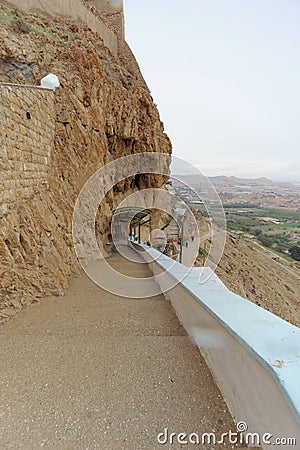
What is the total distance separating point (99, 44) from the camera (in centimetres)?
1011

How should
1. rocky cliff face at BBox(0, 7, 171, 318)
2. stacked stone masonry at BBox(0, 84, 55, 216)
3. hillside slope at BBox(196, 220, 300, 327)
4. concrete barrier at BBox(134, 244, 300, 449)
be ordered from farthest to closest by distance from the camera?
1. hillside slope at BBox(196, 220, 300, 327)
2. rocky cliff face at BBox(0, 7, 171, 318)
3. stacked stone masonry at BBox(0, 84, 55, 216)
4. concrete barrier at BBox(134, 244, 300, 449)

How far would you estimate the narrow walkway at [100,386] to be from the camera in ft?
4.31

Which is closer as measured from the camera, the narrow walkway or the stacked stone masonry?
the narrow walkway

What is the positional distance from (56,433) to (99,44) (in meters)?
12.5

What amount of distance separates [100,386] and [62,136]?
5.28 meters

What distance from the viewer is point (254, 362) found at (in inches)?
43.1

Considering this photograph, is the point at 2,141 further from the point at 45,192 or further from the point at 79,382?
the point at 79,382

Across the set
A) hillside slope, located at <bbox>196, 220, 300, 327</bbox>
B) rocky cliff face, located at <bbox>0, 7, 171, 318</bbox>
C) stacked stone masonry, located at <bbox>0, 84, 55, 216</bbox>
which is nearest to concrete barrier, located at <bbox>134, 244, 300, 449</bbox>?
rocky cliff face, located at <bbox>0, 7, 171, 318</bbox>

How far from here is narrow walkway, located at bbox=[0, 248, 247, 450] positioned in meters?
1.31

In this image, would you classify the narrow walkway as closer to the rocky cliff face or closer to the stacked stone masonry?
the rocky cliff face

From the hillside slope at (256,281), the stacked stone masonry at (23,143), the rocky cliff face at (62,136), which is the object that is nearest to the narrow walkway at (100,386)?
the rocky cliff face at (62,136)

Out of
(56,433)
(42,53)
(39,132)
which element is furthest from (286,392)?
(42,53)

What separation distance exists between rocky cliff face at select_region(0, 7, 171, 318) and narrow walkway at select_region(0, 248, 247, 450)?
0.73 m

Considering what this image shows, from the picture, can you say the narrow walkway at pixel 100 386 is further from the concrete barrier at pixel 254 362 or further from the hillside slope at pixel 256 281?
the hillside slope at pixel 256 281
